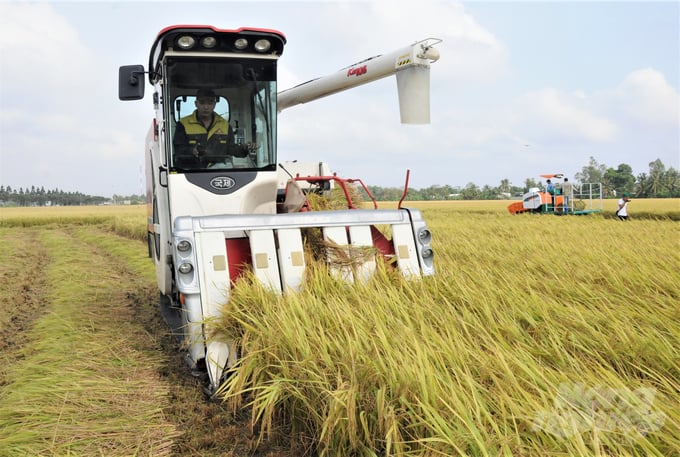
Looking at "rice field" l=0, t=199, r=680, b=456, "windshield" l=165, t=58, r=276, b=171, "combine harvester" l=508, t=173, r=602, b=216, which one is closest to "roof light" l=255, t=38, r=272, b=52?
"windshield" l=165, t=58, r=276, b=171

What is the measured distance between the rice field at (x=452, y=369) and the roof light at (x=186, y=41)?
7.51 feet

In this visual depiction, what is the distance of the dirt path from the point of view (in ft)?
9.31

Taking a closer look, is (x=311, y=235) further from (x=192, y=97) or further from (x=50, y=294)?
(x=50, y=294)

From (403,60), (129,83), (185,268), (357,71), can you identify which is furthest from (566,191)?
(185,268)

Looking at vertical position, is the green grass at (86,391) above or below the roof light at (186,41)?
below

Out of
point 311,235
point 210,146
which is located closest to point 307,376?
point 311,235

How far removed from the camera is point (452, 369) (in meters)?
2.38

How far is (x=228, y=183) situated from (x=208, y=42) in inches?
49.4

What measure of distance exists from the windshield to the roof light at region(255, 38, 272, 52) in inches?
5.6

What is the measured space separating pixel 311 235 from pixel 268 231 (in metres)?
0.45

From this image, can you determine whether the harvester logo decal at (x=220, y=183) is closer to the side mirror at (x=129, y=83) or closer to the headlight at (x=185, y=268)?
the side mirror at (x=129, y=83)

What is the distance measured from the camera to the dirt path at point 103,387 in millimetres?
2838

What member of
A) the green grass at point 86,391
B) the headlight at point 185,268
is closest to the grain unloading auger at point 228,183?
the headlight at point 185,268

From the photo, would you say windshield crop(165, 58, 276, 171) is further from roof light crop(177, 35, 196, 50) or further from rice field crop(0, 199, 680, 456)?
rice field crop(0, 199, 680, 456)
